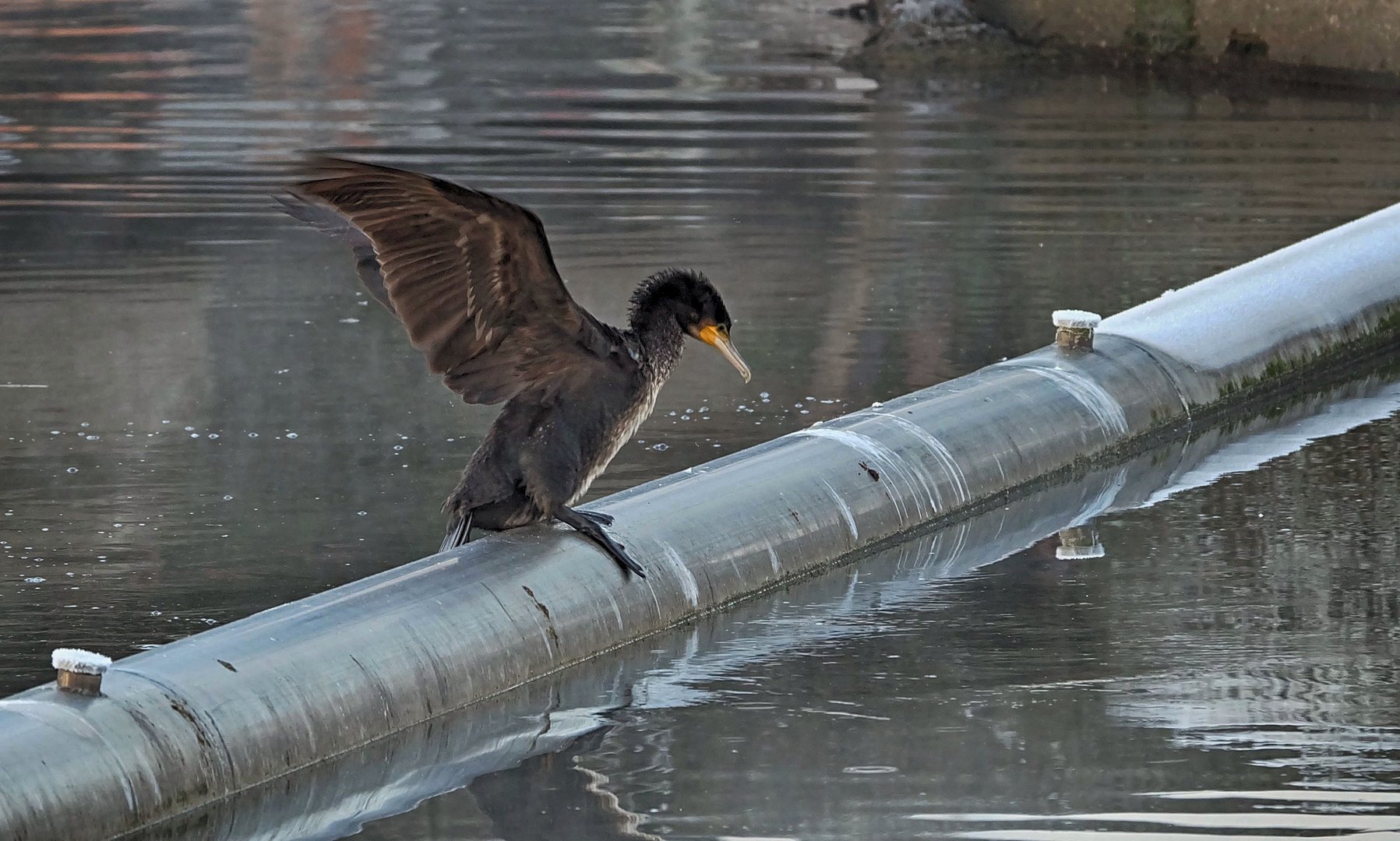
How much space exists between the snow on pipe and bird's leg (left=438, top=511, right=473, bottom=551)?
0.11 metres

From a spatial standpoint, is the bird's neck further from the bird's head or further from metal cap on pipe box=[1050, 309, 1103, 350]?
metal cap on pipe box=[1050, 309, 1103, 350]

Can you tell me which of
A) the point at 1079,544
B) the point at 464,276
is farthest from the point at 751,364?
the point at 464,276

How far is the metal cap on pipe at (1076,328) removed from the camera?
7.33 meters

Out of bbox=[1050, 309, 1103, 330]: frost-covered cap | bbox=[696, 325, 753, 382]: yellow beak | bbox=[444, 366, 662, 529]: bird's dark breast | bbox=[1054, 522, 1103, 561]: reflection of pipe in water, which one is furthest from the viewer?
bbox=[1050, 309, 1103, 330]: frost-covered cap

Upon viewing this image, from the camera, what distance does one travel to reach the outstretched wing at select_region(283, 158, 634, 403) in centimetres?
487

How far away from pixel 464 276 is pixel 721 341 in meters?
0.73

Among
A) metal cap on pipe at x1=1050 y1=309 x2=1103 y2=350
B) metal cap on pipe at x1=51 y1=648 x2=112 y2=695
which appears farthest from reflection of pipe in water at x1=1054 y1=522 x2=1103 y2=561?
metal cap on pipe at x1=51 y1=648 x2=112 y2=695

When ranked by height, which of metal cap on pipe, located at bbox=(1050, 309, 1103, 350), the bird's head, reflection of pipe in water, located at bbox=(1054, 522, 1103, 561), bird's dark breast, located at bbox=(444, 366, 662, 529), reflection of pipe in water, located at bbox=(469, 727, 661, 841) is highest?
the bird's head

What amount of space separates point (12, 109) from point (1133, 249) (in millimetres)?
7982

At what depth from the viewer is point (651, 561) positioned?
18.0ft

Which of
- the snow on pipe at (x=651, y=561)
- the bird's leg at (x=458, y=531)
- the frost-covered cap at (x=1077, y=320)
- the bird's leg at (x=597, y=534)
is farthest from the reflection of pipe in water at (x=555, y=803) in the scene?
the frost-covered cap at (x=1077, y=320)

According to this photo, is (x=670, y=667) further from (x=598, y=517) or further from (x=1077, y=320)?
(x=1077, y=320)

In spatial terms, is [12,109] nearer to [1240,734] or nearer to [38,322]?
[38,322]

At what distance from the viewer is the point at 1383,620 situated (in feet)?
18.4
